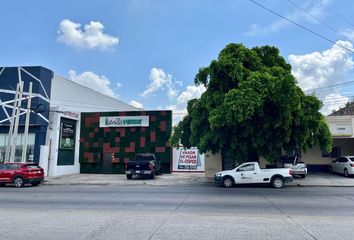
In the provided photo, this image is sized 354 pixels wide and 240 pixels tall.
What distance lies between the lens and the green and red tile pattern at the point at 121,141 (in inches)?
1236

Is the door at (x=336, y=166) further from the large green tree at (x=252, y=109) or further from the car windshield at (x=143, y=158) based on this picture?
the car windshield at (x=143, y=158)

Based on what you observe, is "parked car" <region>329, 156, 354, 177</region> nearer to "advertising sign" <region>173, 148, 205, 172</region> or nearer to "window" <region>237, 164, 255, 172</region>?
"window" <region>237, 164, 255, 172</region>

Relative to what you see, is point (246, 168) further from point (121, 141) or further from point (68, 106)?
point (68, 106)

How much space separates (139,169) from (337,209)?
54.7 feet

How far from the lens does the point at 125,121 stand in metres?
32.3

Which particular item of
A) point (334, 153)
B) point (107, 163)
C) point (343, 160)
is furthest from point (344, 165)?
point (107, 163)

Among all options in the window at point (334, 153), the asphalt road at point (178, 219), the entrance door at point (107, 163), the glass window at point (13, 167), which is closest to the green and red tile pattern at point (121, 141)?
the entrance door at point (107, 163)

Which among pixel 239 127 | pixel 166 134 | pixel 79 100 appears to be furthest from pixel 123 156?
pixel 239 127

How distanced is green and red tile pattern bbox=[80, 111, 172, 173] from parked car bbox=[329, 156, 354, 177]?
14623 mm

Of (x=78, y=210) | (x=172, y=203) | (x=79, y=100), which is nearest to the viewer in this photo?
(x=78, y=210)

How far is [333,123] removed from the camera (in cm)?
2589

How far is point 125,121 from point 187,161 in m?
7.47

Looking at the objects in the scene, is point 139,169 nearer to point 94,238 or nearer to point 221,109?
point 221,109

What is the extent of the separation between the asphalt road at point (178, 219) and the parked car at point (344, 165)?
13072mm
